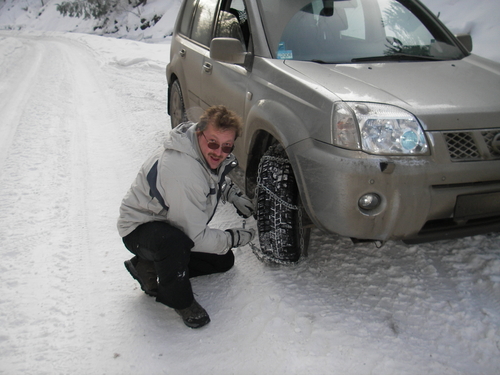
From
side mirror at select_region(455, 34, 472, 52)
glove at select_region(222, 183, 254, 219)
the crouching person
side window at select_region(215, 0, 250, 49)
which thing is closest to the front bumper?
the crouching person

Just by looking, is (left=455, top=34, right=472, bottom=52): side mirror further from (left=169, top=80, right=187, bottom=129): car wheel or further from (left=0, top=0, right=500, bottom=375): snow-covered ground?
(left=169, top=80, right=187, bottom=129): car wheel

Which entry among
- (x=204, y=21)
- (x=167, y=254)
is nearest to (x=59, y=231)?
(x=167, y=254)

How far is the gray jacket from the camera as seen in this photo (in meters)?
2.28

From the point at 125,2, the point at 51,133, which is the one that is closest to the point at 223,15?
the point at 51,133

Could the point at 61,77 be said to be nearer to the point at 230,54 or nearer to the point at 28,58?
the point at 28,58

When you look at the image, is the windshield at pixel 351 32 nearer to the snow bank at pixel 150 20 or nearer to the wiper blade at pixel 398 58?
Answer: the wiper blade at pixel 398 58

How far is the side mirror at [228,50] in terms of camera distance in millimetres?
2930

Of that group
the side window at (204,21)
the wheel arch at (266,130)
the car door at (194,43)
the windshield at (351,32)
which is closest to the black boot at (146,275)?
the wheel arch at (266,130)

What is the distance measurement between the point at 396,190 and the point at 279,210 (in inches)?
28.1

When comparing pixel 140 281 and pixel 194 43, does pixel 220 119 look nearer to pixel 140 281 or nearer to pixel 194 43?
pixel 140 281

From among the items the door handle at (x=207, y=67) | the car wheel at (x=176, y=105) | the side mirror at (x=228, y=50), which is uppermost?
the side mirror at (x=228, y=50)

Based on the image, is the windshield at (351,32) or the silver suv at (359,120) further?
the windshield at (351,32)

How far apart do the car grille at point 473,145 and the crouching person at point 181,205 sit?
1099 mm

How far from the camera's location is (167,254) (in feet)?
7.59
